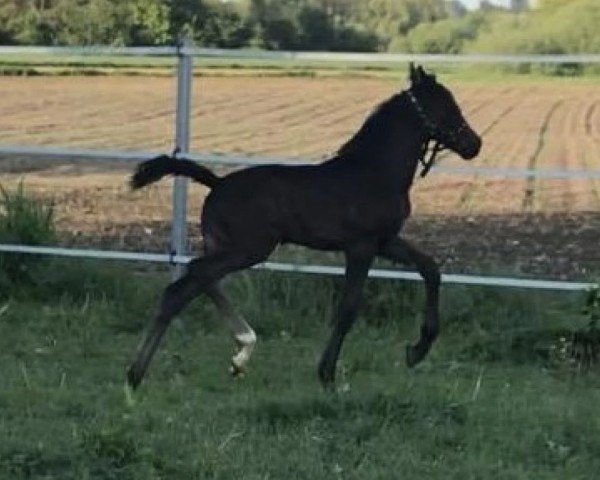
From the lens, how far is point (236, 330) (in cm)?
685

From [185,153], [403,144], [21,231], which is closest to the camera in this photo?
[403,144]

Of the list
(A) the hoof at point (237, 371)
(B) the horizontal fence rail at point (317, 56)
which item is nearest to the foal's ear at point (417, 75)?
(B) the horizontal fence rail at point (317, 56)

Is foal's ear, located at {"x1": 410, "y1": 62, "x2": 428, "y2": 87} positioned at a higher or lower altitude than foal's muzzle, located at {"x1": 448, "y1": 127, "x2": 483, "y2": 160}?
higher

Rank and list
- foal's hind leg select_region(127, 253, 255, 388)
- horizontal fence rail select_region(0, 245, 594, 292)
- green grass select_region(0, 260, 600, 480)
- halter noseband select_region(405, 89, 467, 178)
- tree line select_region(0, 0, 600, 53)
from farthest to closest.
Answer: tree line select_region(0, 0, 600, 53)
horizontal fence rail select_region(0, 245, 594, 292)
halter noseband select_region(405, 89, 467, 178)
foal's hind leg select_region(127, 253, 255, 388)
green grass select_region(0, 260, 600, 480)

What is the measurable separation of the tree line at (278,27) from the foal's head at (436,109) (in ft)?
131

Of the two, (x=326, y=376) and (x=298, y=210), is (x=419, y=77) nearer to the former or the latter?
(x=298, y=210)

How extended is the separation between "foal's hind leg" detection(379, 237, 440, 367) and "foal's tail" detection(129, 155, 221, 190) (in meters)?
0.95

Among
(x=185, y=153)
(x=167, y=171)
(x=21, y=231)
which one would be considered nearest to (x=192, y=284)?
(x=167, y=171)

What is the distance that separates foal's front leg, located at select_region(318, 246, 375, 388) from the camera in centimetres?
652

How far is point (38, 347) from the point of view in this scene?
751cm

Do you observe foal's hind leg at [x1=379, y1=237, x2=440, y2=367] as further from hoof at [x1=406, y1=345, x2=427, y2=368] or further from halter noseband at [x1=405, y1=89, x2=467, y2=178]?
halter noseband at [x1=405, y1=89, x2=467, y2=178]

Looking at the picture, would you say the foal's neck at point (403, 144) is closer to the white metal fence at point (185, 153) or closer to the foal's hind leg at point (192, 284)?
the foal's hind leg at point (192, 284)

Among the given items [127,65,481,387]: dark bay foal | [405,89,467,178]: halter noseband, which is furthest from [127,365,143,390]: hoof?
[405,89,467,178]: halter noseband

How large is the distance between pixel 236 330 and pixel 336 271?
1.43 metres
